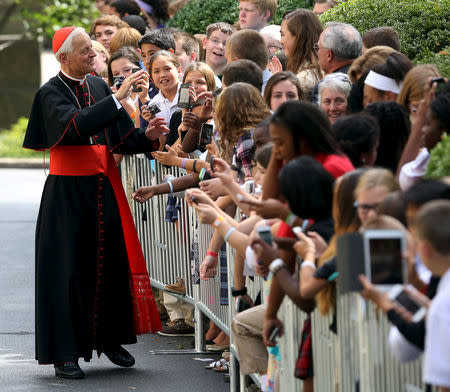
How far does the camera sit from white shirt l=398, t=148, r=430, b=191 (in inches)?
196

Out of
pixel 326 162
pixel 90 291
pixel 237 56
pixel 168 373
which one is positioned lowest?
pixel 168 373

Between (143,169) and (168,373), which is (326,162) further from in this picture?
(143,169)

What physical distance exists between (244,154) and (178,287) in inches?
95.2

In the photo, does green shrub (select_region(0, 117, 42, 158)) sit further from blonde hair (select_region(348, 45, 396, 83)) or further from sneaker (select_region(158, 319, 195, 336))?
blonde hair (select_region(348, 45, 396, 83))

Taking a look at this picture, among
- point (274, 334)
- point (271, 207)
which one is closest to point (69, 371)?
point (274, 334)

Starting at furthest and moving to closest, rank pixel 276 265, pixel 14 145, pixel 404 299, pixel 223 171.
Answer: pixel 14 145
pixel 223 171
pixel 276 265
pixel 404 299

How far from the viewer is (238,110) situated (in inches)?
255

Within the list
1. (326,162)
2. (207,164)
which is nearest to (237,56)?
(207,164)

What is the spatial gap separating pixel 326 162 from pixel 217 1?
376 inches

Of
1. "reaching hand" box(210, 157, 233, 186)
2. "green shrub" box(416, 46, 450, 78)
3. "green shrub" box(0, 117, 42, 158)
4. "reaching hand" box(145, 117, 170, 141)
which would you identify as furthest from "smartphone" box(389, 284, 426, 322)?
"green shrub" box(0, 117, 42, 158)

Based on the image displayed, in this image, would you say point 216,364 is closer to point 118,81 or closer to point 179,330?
point 179,330

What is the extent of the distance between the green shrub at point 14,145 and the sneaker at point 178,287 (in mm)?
16129

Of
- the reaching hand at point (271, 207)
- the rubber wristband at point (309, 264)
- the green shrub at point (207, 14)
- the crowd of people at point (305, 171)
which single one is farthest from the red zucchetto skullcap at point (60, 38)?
the green shrub at point (207, 14)

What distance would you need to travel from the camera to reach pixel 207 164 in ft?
23.3
